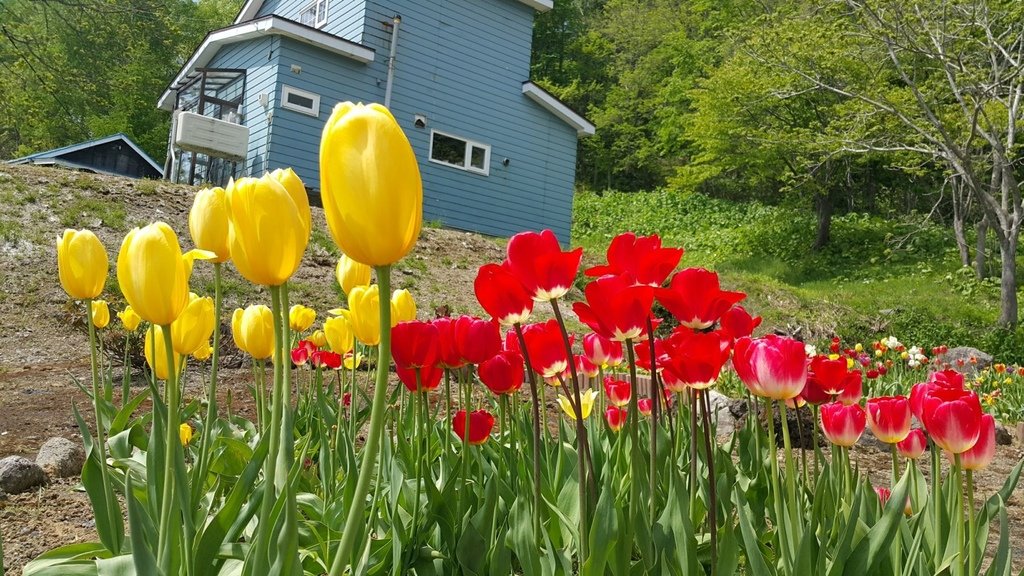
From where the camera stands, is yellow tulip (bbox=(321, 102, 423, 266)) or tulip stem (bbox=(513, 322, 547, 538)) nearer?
yellow tulip (bbox=(321, 102, 423, 266))

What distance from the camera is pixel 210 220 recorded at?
105cm

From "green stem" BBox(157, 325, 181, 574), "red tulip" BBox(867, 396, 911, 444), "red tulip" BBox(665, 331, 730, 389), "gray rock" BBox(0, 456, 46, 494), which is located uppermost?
"red tulip" BBox(665, 331, 730, 389)

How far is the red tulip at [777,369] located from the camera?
111cm

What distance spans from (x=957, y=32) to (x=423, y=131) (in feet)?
28.6

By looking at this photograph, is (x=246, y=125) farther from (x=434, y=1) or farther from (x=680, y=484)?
(x=680, y=484)

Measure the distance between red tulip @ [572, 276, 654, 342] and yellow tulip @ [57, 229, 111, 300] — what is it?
842mm

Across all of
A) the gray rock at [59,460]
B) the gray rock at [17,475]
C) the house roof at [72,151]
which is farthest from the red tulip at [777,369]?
the house roof at [72,151]

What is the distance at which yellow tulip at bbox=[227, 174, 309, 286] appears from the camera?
77cm

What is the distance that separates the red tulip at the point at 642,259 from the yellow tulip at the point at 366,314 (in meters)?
0.49

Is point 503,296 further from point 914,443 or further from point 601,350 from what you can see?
point 914,443

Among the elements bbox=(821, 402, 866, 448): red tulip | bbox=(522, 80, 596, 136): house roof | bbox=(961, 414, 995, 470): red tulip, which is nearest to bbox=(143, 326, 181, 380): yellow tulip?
bbox=(821, 402, 866, 448): red tulip

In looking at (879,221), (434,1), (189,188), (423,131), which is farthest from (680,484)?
(879,221)

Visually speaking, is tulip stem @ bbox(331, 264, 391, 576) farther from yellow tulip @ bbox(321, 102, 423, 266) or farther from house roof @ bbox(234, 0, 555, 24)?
house roof @ bbox(234, 0, 555, 24)

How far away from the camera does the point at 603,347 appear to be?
1683 millimetres
